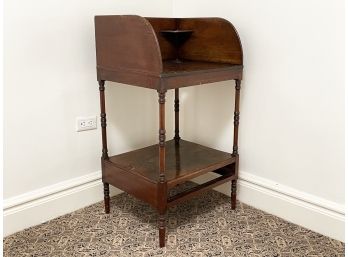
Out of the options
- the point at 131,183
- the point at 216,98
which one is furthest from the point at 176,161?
the point at 216,98

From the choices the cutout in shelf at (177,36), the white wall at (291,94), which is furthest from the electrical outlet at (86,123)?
the white wall at (291,94)

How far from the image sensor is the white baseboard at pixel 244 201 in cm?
180

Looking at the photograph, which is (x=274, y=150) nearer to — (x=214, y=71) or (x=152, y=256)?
(x=214, y=71)

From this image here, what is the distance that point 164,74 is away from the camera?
5.01 feet

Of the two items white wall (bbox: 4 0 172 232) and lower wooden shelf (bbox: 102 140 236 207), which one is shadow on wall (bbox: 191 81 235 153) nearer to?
lower wooden shelf (bbox: 102 140 236 207)

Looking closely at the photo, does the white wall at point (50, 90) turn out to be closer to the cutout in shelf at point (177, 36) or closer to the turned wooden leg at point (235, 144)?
the cutout in shelf at point (177, 36)

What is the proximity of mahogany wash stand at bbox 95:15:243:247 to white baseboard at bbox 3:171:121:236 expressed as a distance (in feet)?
0.52

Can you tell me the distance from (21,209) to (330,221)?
1558 millimetres

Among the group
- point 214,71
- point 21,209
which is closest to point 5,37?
point 21,209

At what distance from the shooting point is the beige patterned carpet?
1686mm

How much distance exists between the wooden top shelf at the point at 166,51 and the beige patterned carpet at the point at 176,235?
2.50 feet

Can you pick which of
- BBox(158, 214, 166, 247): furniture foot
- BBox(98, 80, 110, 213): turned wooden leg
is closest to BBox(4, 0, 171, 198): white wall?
BBox(98, 80, 110, 213): turned wooden leg

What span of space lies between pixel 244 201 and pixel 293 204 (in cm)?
33

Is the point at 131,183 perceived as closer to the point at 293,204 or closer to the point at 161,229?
the point at 161,229
